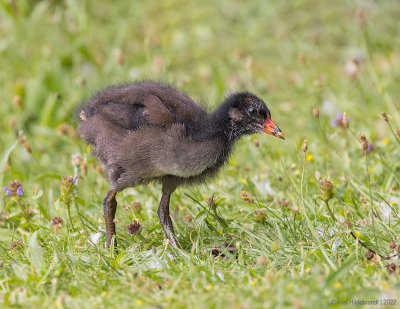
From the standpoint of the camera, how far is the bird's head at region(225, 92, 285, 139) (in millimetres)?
3789

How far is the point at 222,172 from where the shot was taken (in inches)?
194

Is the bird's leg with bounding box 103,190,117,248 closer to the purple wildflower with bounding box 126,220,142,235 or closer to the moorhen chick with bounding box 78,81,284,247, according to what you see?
the moorhen chick with bounding box 78,81,284,247

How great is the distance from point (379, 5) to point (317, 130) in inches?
139

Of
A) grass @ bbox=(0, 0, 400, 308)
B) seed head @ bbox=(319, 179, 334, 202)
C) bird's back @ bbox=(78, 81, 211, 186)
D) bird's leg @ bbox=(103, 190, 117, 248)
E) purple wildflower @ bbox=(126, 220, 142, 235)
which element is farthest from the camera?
bird's leg @ bbox=(103, 190, 117, 248)

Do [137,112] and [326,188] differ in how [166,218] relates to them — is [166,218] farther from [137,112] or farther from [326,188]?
[326,188]

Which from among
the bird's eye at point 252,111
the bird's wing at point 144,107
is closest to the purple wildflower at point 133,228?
the bird's wing at point 144,107

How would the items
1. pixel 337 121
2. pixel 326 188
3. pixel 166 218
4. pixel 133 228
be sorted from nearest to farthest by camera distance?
pixel 326 188 → pixel 133 228 → pixel 166 218 → pixel 337 121

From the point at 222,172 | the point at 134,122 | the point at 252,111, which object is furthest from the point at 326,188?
the point at 222,172

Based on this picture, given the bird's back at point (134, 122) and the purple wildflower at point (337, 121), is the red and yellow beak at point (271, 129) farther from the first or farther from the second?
the purple wildflower at point (337, 121)

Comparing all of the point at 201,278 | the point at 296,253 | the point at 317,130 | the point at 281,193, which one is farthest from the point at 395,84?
the point at 201,278

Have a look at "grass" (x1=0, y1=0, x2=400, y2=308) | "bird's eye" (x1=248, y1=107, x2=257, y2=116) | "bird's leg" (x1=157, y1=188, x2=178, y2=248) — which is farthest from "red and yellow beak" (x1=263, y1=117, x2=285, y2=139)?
"bird's leg" (x1=157, y1=188, x2=178, y2=248)

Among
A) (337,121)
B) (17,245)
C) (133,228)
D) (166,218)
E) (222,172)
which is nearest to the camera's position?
(133,228)

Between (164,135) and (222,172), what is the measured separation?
1.29 meters

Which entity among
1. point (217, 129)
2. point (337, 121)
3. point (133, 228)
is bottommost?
point (337, 121)
